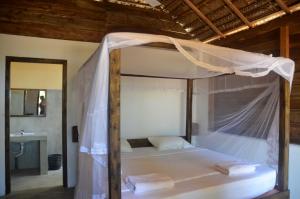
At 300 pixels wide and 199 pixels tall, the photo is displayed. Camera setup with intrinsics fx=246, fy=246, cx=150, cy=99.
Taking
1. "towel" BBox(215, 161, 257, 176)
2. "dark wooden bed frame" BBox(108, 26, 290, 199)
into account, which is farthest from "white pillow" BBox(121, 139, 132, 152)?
"towel" BBox(215, 161, 257, 176)

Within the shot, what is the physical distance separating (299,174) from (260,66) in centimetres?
148

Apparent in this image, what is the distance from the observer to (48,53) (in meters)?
3.70

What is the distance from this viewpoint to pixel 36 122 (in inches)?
198

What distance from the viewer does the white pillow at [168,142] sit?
13.6 feet

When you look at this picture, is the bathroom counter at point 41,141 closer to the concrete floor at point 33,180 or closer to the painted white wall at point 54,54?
the concrete floor at point 33,180

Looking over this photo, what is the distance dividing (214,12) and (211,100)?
55.2 inches

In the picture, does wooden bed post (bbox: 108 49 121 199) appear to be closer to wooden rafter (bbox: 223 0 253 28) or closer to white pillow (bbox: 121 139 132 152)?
white pillow (bbox: 121 139 132 152)

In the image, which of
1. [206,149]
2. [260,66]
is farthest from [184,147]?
[260,66]

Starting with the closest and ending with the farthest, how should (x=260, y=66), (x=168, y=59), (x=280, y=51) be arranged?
(x=260, y=66)
(x=280, y=51)
(x=168, y=59)

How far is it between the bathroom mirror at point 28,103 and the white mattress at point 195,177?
241cm

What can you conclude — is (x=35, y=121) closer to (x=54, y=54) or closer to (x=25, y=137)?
(x=25, y=137)

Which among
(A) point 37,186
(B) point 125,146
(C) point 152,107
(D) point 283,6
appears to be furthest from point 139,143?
(D) point 283,6

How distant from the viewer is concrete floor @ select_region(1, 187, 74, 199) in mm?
3414

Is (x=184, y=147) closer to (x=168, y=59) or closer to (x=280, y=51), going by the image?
(x=168, y=59)
